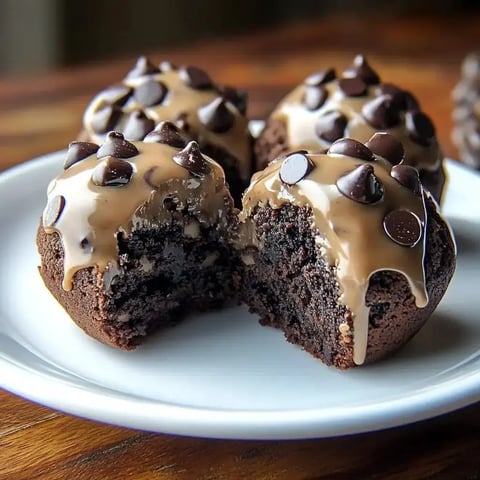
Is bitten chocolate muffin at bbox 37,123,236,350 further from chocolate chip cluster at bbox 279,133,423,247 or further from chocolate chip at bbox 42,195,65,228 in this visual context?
chocolate chip cluster at bbox 279,133,423,247

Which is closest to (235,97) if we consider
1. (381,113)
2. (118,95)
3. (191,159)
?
(118,95)

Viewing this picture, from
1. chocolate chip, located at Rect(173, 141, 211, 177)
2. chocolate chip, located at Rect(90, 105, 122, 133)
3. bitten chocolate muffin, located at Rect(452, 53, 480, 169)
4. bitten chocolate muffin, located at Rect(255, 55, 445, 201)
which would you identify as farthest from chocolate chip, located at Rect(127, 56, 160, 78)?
bitten chocolate muffin, located at Rect(452, 53, 480, 169)

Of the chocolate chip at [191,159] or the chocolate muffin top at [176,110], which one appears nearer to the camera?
the chocolate chip at [191,159]

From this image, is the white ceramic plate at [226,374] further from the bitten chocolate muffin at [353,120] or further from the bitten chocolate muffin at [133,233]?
the bitten chocolate muffin at [353,120]

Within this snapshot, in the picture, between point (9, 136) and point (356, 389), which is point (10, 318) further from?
point (9, 136)

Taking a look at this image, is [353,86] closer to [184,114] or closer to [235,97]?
[235,97]

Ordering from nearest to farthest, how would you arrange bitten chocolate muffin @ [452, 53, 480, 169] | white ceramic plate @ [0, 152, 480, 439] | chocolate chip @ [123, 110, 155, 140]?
white ceramic plate @ [0, 152, 480, 439] → chocolate chip @ [123, 110, 155, 140] → bitten chocolate muffin @ [452, 53, 480, 169]

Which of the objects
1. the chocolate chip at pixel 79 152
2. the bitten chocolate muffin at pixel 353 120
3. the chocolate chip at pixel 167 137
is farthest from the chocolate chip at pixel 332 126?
the chocolate chip at pixel 79 152

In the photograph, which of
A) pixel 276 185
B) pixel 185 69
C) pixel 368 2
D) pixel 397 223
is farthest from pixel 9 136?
pixel 368 2
